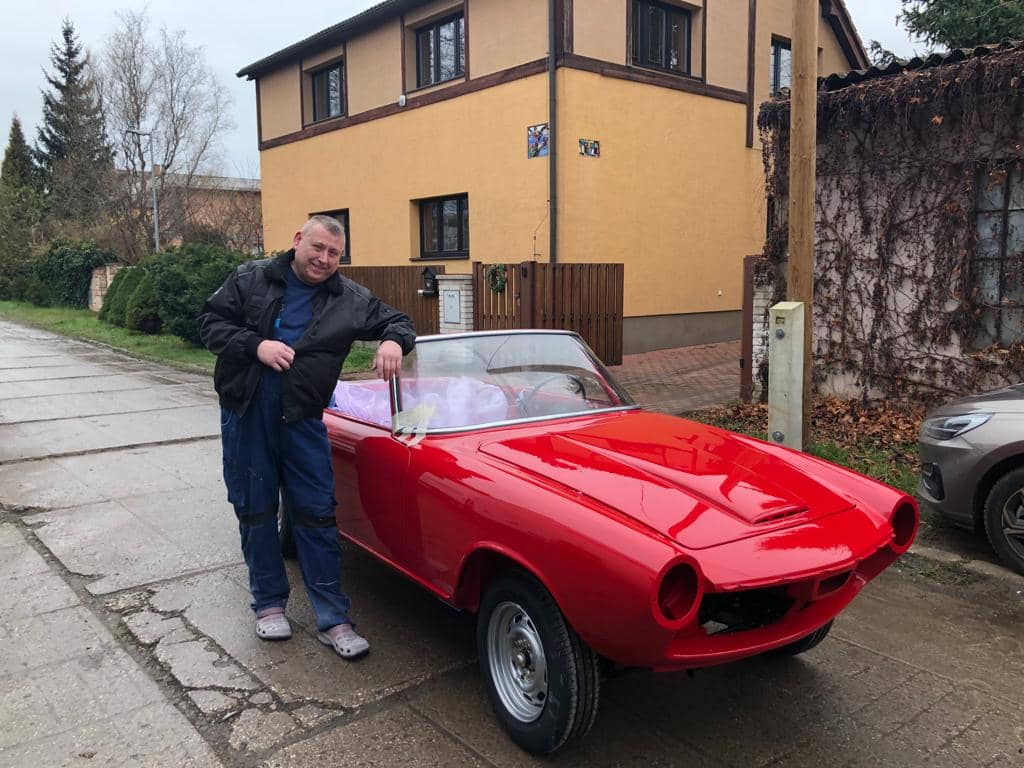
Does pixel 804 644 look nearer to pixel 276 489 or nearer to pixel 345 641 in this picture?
pixel 345 641

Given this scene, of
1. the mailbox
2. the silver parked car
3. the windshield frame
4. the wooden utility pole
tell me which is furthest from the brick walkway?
the mailbox

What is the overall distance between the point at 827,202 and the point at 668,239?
6.52 m

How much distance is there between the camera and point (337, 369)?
377 centimetres

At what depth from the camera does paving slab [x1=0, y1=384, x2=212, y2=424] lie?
32.0 feet

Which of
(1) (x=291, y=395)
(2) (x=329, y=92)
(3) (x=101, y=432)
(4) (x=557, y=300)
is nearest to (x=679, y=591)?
(1) (x=291, y=395)

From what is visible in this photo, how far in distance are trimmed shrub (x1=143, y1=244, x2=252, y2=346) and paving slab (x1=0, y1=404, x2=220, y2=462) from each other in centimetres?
562

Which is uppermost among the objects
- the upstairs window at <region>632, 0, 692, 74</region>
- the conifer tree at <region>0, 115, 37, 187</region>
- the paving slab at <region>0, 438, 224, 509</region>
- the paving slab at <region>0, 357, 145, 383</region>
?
the conifer tree at <region>0, 115, 37, 187</region>

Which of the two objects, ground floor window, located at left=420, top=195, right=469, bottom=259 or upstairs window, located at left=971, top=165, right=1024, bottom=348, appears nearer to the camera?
upstairs window, located at left=971, top=165, right=1024, bottom=348

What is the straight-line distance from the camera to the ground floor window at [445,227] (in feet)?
52.7

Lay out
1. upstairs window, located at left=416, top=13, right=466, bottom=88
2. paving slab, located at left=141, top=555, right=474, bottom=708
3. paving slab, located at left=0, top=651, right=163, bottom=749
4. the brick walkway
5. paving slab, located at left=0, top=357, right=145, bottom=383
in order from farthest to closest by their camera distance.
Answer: upstairs window, located at left=416, top=13, right=466, bottom=88 → paving slab, located at left=0, top=357, right=145, bottom=383 → the brick walkway → paving slab, located at left=141, top=555, right=474, bottom=708 → paving slab, located at left=0, top=651, right=163, bottom=749

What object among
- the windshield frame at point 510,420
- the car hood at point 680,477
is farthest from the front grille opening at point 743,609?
the windshield frame at point 510,420

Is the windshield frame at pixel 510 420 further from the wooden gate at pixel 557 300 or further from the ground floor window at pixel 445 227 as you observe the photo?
the ground floor window at pixel 445 227

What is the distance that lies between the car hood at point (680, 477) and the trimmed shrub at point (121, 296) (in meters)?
20.0

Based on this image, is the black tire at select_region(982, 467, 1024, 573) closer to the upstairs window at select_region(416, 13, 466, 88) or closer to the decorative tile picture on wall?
the decorative tile picture on wall
